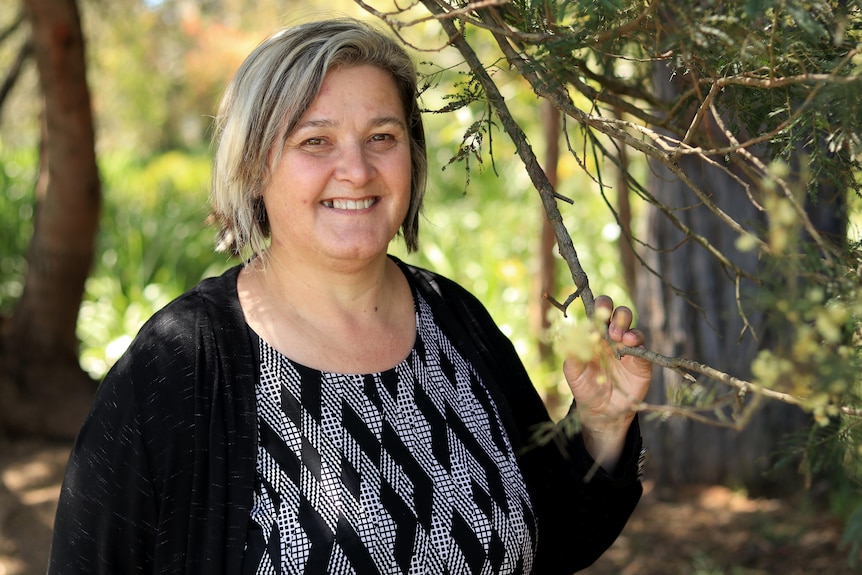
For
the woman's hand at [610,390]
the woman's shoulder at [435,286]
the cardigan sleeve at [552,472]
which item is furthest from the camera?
the woman's shoulder at [435,286]

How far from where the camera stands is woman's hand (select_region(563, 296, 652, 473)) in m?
1.66

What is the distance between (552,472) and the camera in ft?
7.21

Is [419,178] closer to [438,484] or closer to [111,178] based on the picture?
[438,484]

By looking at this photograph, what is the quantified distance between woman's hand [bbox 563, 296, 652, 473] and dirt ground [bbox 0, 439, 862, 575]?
5.88 feet

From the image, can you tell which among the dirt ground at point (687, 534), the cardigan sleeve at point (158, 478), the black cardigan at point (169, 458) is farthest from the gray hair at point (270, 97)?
the dirt ground at point (687, 534)

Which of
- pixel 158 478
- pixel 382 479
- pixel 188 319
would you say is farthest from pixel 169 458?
pixel 382 479

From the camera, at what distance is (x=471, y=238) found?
24.0 ft

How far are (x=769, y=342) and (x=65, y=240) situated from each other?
10.8ft

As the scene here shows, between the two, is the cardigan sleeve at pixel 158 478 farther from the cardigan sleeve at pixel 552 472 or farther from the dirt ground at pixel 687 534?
the dirt ground at pixel 687 534

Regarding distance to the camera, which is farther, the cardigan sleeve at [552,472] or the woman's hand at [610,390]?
the cardigan sleeve at [552,472]

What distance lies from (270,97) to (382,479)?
806 mm

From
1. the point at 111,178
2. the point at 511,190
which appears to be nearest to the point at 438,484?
the point at 511,190

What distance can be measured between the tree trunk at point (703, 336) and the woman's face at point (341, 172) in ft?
6.76

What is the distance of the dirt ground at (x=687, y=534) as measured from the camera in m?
3.76
